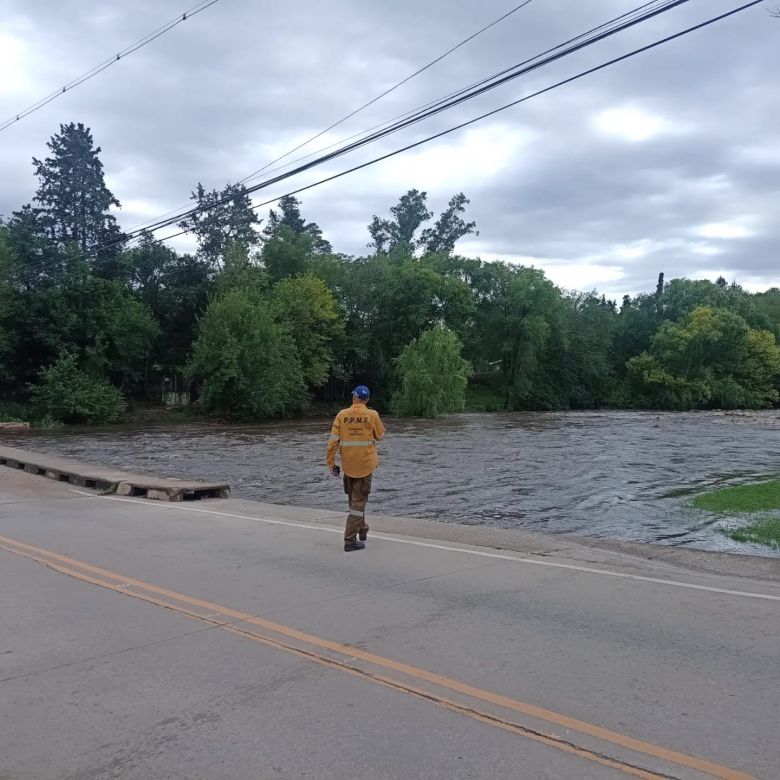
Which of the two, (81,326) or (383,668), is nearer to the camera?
(383,668)

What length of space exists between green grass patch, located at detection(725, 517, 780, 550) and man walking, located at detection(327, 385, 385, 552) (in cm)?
553

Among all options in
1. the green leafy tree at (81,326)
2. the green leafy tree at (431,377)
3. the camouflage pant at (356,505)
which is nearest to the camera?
the camouflage pant at (356,505)

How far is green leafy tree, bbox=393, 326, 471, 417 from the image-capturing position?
52.6m

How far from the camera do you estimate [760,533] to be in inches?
424

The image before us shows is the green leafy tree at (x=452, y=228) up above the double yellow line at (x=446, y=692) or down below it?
above

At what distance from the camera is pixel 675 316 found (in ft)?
263

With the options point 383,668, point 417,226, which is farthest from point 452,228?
point 383,668

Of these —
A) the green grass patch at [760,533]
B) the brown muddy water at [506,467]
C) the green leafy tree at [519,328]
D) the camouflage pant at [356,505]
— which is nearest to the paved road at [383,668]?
the camouflage pant at [356,505]

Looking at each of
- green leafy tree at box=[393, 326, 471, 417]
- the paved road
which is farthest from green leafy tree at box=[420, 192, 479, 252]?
the paved road

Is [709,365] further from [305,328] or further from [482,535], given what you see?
[482,535]

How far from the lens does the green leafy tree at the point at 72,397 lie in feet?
148

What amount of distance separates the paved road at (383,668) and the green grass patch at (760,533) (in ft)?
8.26

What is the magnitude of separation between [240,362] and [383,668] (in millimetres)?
44842

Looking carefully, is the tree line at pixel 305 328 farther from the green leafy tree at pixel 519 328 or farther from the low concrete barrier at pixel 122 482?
the low concrete barrier at pixel 122 482
